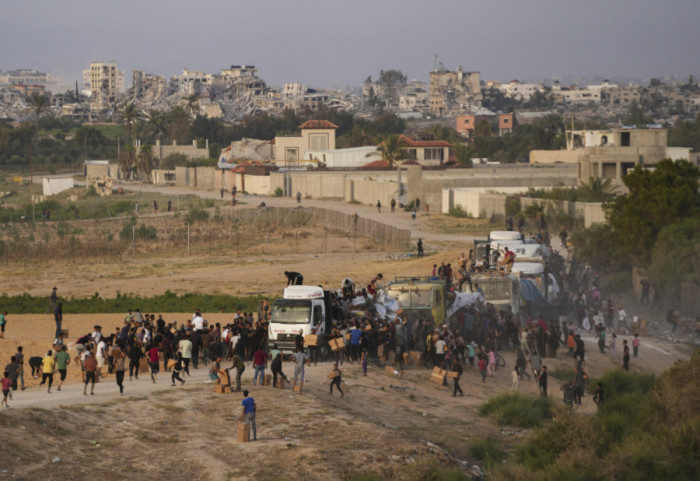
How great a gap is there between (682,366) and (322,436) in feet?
26.9

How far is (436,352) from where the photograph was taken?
1092 inches

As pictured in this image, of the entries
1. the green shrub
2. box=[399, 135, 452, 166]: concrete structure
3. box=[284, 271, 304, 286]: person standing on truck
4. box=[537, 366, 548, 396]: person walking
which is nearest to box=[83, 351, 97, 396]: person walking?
box=[284, 271, 304, 286]: person standing on truck

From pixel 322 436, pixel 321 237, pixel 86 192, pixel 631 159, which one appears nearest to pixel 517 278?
pixel 322 436

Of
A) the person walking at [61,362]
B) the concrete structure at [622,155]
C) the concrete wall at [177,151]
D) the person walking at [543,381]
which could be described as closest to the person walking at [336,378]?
the person walking at [543,381]

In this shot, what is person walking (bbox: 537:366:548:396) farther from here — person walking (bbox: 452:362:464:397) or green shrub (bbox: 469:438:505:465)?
green shrub (bbox: 469:438:505:465)

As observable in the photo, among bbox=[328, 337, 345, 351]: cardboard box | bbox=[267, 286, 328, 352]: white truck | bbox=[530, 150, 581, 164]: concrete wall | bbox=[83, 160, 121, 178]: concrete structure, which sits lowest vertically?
bbox=[328, 337, 345, 351]: cardboard box

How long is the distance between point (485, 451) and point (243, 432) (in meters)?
5.06

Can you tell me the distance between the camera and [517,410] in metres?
25.1

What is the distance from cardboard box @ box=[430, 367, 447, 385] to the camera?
27.4 m

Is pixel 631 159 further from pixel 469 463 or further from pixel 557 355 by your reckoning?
pixel 469 463

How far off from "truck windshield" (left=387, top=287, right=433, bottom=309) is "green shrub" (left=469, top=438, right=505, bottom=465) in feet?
26.7

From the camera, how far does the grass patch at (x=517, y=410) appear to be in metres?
24.9

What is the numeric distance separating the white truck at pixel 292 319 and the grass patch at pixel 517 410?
4.89 m

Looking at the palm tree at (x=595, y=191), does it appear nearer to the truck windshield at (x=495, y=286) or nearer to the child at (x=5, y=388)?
the truck windshield at (x=495, y=286)
